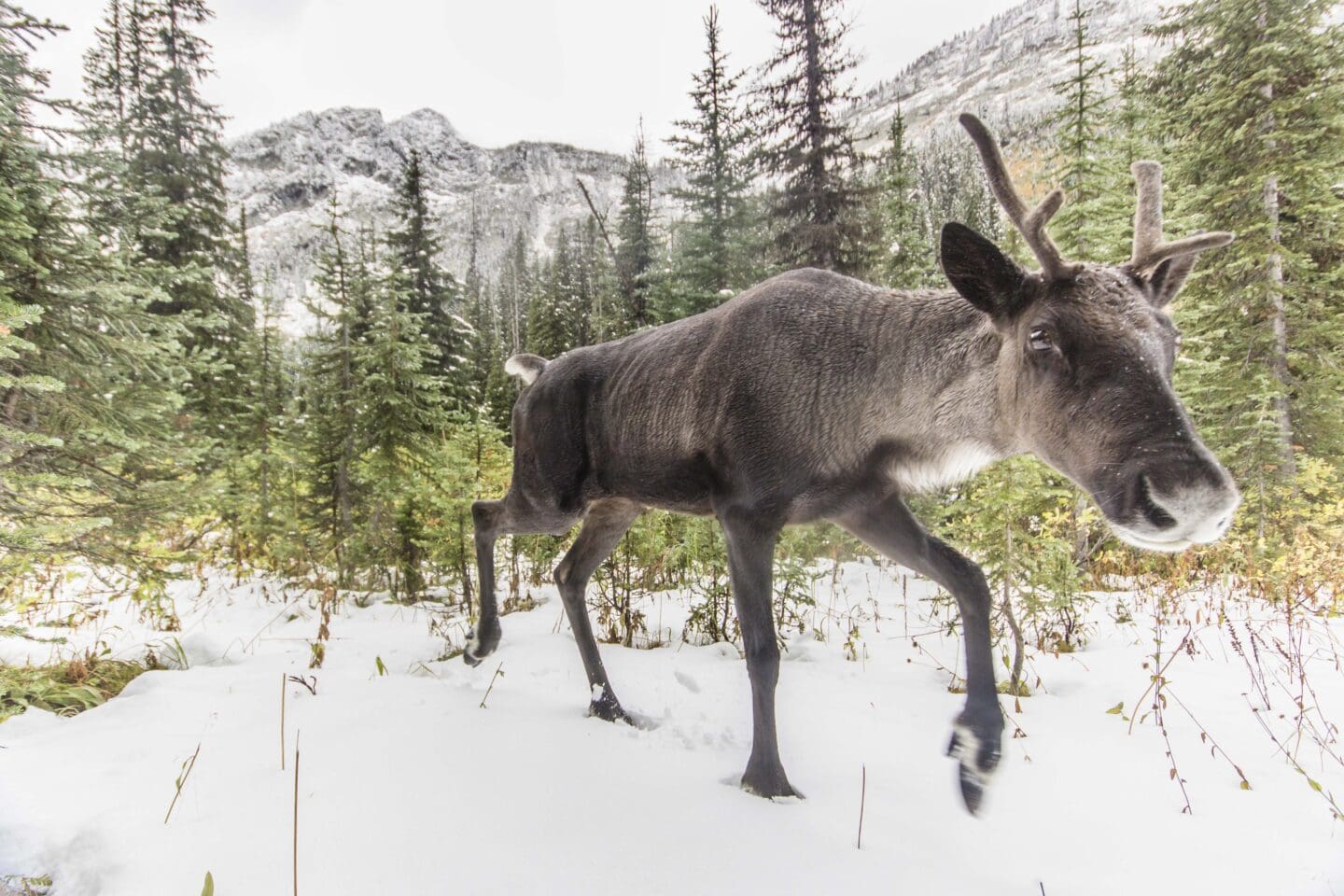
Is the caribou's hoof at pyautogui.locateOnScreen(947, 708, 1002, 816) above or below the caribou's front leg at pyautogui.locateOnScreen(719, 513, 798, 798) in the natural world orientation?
below

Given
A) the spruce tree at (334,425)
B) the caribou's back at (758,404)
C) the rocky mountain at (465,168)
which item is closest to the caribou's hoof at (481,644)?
the caribou's back at (758,404)

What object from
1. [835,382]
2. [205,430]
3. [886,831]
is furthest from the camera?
[205,430]

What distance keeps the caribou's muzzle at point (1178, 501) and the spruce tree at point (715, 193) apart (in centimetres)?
1555

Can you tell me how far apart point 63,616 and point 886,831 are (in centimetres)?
850

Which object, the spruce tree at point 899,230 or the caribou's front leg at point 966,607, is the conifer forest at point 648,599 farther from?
the spruce tree at point 899,230

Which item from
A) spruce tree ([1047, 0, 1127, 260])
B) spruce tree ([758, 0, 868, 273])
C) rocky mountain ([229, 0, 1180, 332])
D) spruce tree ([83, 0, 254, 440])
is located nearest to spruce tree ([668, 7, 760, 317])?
spruce tree ([758, 0, 868, 273])

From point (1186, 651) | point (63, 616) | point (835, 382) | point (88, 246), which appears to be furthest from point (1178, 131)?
point (63, 616)

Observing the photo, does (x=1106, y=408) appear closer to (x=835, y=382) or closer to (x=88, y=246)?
(x=835, y=382)

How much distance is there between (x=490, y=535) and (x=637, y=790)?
8.64 ft

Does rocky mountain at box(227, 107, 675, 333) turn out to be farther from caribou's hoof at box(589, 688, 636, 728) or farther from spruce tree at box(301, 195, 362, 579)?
caribou's hoof at box(589, 688, 636, 728)

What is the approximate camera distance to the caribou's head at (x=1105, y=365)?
1.85 meters

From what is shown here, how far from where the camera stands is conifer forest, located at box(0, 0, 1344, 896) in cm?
225

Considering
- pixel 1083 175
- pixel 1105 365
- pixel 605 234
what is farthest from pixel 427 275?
pixel 1105 365

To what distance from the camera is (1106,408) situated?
208 centimetres
